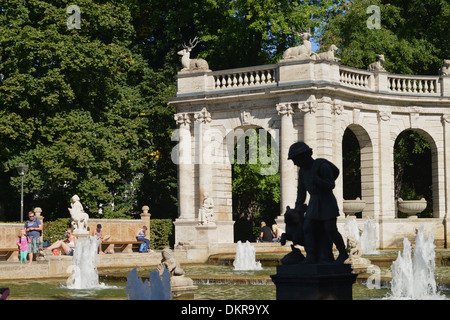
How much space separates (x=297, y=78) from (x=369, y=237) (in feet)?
23.8

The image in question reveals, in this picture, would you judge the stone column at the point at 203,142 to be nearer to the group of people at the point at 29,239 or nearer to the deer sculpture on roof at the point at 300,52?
the deer sculpture on roof at the point at 300,52

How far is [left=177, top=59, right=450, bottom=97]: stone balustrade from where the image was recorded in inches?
1324

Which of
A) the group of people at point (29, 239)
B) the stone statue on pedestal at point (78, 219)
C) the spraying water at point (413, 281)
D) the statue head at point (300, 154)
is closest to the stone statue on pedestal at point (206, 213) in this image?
the stone statue on pedestal at point (78, 219)

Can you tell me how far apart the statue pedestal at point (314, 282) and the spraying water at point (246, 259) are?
14.6 m

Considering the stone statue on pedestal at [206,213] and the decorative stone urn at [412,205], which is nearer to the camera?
the stone statue on pedestal at [206,213]

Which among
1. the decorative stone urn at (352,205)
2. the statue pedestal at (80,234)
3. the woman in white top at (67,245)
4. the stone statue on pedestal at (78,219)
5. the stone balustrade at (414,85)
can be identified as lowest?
the woman in white top at (67,245)

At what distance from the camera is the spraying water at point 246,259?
27.5m

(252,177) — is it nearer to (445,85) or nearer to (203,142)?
(203,142)

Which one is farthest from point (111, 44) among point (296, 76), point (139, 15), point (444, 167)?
point (444, 167)

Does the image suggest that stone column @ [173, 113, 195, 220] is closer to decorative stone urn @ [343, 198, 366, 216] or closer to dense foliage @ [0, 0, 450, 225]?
dense foliage @ [0, 0, 450, 225]

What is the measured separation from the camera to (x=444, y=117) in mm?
37062

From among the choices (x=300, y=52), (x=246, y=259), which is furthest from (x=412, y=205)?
(x=246, y=259)

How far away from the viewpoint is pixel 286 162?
3381 cm

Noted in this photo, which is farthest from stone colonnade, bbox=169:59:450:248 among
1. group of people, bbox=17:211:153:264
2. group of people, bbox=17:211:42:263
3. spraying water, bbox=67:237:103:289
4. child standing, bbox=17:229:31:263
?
spraying water, bbox=67:237:103:289
